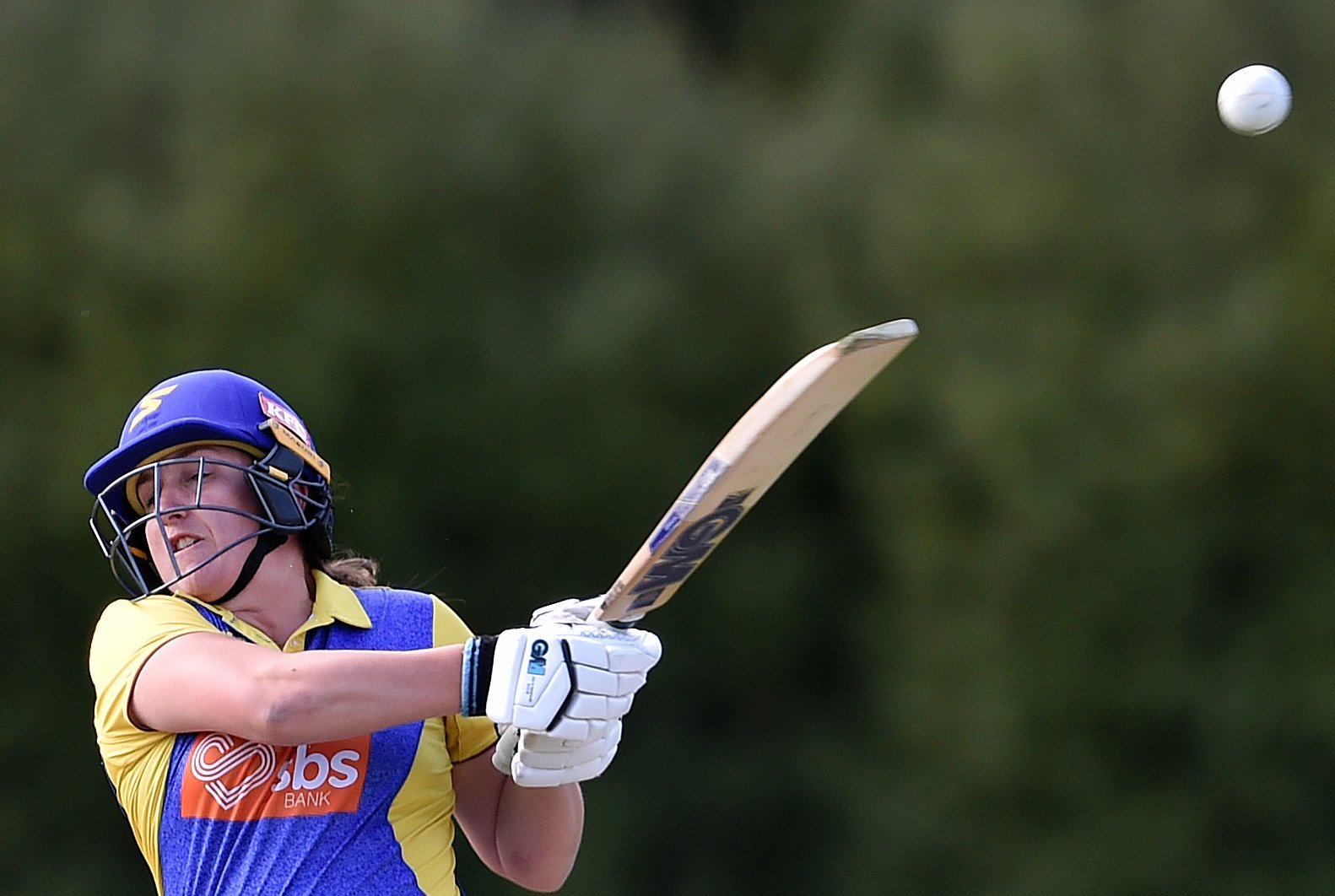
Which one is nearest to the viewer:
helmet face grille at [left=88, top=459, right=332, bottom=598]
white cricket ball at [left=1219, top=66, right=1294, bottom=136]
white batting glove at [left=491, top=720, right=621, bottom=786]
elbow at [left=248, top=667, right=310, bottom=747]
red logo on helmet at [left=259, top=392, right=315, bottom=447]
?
elbow at [left=248, top=667, right=310, bottom=747]

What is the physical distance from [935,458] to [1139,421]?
97 centimetres

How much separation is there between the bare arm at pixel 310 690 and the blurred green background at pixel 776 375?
5655 millimetres

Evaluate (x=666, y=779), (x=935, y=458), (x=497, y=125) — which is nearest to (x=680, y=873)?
(x=666, y=779)

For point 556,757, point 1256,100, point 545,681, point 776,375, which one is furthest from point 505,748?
point 776,375

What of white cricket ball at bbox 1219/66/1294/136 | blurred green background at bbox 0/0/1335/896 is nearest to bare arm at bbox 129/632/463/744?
white cricket ball at bbox 1219/66/1294/136

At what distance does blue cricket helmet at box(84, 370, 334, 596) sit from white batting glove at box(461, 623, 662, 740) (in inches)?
14.6

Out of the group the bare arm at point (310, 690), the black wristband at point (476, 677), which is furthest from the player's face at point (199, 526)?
the black wristband at point (476, 677)

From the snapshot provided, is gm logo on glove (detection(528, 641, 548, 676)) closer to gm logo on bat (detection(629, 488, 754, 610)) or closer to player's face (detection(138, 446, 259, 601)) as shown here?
gm logo on bat (detection(629, 488, 754, 610))

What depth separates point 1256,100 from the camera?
11.7 feet

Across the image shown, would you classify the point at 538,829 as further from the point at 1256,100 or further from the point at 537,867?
the point at 1256,100

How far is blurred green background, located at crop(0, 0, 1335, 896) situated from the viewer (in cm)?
739

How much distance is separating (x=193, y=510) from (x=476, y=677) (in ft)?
1.43

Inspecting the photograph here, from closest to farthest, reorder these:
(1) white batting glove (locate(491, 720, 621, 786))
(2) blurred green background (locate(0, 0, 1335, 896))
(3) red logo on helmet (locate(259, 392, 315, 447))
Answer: (1) white batting glove (locate(491, 720, 621, 786)) → (3) red logo on helmet (locate(259, 392, 315, 447)) → (2) blurred green background (locate(0, 0, 1335, 896))

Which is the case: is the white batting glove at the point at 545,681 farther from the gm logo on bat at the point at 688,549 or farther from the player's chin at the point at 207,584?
the player's chin at the point at 207,584
